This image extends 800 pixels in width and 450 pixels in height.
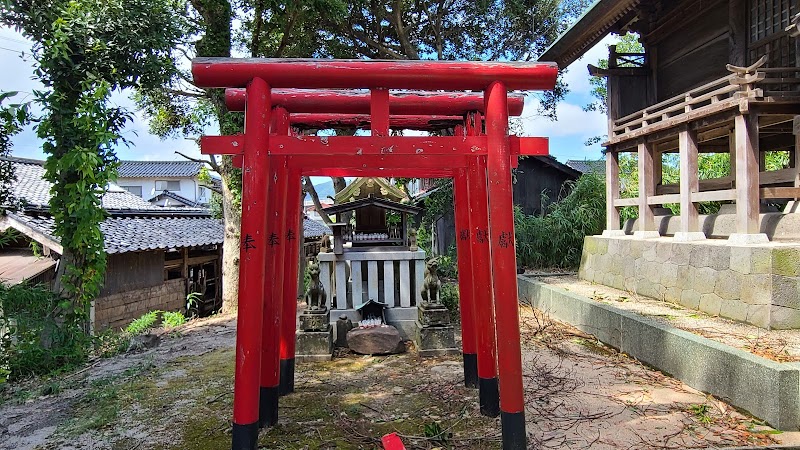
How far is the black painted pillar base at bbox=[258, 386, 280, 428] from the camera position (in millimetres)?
4250

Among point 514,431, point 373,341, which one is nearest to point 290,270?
point 373,341

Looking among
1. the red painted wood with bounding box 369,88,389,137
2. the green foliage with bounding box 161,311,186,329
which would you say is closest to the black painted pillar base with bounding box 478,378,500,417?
the red painted wood with bounding box 369,88,389,137

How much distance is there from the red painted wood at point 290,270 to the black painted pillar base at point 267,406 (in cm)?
73

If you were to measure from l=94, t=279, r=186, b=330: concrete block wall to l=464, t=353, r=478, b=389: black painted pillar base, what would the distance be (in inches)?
391

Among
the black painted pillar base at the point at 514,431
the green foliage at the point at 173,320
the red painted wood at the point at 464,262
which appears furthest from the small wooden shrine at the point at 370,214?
the green foliage at the point at 173,320

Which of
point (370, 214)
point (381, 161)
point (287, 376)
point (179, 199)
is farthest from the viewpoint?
point (179, 199)

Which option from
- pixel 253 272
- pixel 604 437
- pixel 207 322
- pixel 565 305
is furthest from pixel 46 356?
pixel 565 305

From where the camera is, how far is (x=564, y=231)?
538 inches

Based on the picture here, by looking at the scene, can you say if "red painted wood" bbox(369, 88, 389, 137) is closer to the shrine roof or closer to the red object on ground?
the red object on ground

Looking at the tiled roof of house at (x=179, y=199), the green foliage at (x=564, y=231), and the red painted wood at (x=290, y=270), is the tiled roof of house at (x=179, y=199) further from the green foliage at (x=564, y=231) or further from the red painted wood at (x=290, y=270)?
the red painted wood at (x=290, y=270)

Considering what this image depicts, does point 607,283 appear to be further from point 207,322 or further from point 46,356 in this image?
point 46,356

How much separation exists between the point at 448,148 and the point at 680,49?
8.43 meters

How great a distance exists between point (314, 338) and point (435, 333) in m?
1.66

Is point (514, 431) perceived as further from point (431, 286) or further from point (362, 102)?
point (431, 286)
